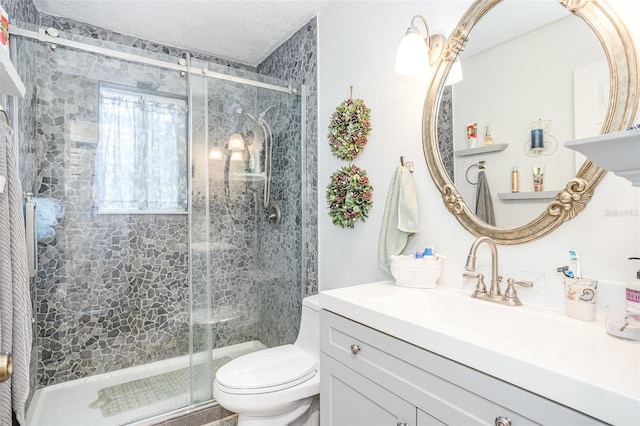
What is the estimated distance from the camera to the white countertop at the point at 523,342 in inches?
25.3

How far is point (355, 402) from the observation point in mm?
1206

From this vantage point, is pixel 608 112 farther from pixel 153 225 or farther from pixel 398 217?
pixel 153 225

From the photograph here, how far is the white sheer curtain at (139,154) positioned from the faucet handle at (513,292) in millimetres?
2024

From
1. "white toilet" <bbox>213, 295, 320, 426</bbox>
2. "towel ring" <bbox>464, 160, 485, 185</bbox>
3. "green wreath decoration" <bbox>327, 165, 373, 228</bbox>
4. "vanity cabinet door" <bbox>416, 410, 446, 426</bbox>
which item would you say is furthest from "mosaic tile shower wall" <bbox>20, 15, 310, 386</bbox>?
"vanity cabinet door" <bbox>416, 410, 446, 426</bbox>

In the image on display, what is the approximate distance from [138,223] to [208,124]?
89 centimetres

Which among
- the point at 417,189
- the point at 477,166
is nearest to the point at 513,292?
the point at 477,166

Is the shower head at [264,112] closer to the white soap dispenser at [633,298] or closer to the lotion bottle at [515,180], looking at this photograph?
the lotion bottle at [515,180]

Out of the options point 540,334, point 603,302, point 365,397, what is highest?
point 603,302

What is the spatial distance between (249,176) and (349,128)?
773 millimetres

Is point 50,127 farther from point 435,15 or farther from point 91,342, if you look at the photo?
point 435,15

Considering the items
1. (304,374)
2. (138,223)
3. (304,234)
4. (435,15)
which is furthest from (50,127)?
(435,15)

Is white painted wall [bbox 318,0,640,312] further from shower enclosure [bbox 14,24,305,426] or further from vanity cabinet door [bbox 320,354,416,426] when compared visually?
vanity cabinet door [bbox 320,354,416,426]

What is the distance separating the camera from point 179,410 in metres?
1.98

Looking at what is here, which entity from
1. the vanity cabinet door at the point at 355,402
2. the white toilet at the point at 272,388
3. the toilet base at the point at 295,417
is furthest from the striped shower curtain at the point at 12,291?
the vanity cabinet door at the point at 355,402
